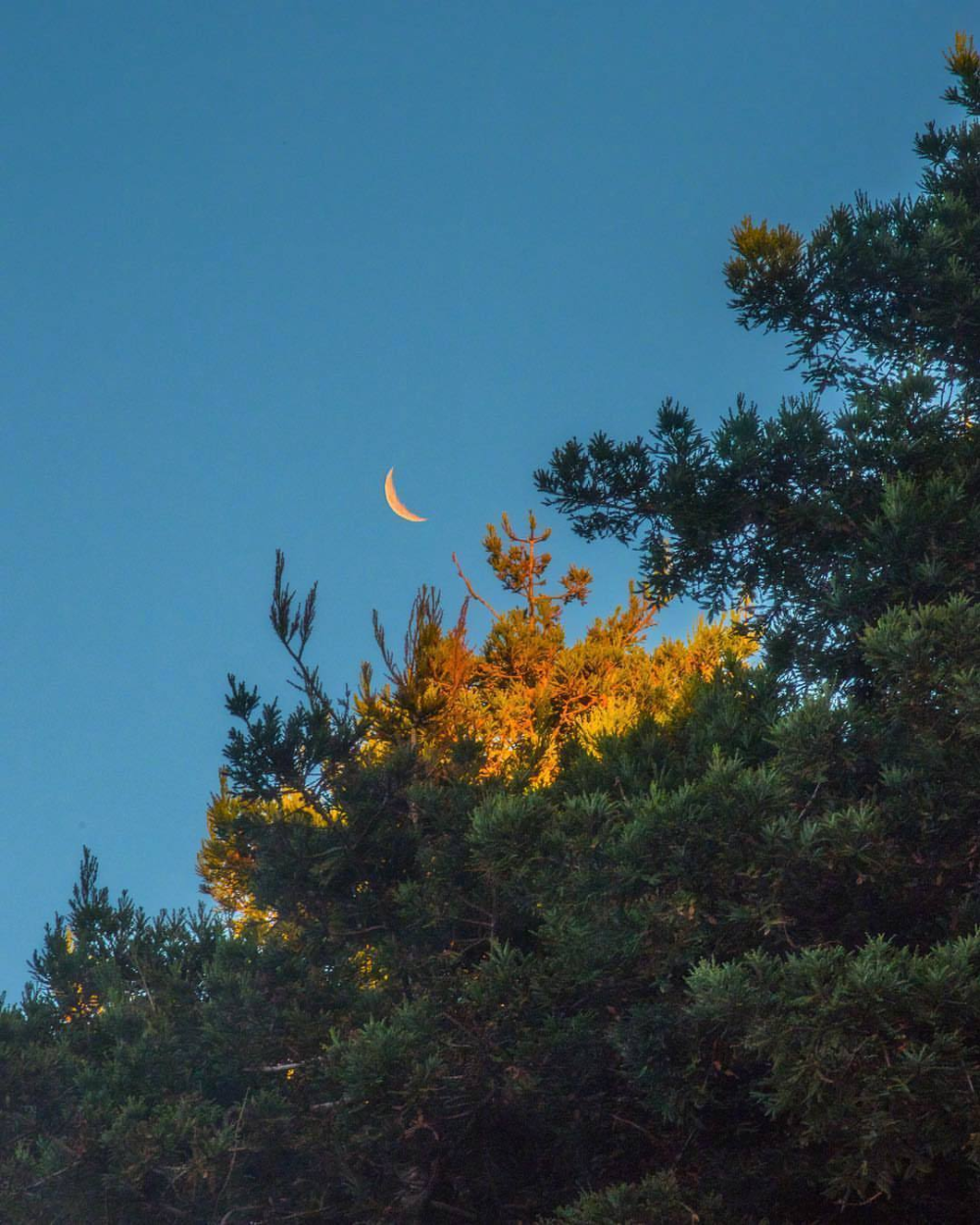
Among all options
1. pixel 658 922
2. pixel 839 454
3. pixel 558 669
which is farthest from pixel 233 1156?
pixel 558 669

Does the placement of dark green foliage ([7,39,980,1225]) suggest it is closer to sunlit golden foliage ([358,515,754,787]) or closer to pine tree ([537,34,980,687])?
pine tree ([537,34,980,687])

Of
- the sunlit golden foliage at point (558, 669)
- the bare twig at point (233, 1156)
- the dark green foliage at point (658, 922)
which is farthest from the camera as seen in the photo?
the sunlit golden foliage at point (558, 669)

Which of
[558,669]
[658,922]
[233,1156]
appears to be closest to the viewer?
[658,922]

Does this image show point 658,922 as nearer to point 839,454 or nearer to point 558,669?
point 839,454

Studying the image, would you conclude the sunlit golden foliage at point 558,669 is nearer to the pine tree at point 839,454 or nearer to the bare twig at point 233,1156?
the pine tree at point 839,454

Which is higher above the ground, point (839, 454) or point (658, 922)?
point (839, 454)

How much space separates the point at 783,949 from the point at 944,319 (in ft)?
18.7

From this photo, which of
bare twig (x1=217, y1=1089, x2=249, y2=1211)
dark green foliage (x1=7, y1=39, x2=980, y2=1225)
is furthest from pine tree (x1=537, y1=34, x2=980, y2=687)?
bare twig (x1=217, y1=1089, x2=249, y2=1211)

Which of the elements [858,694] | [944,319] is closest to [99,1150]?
[858,694]

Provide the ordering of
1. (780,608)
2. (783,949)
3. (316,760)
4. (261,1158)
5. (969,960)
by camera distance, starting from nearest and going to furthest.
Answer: (969,960) → (783,949) → (261,1158) → (316,760) → (780,608)

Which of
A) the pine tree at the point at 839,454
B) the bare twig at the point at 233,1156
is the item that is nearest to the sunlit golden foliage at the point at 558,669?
the pine tree at the point at 839,454

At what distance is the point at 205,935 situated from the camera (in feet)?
37.6

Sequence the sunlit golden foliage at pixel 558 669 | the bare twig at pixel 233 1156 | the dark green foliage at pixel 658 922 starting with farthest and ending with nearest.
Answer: the sunlit golden foliage at pixel 558 669 < the bare twig at pixel 233 1156 < the dark green foliage at pixel 658 922

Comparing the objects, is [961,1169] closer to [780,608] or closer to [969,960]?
[969,960]
